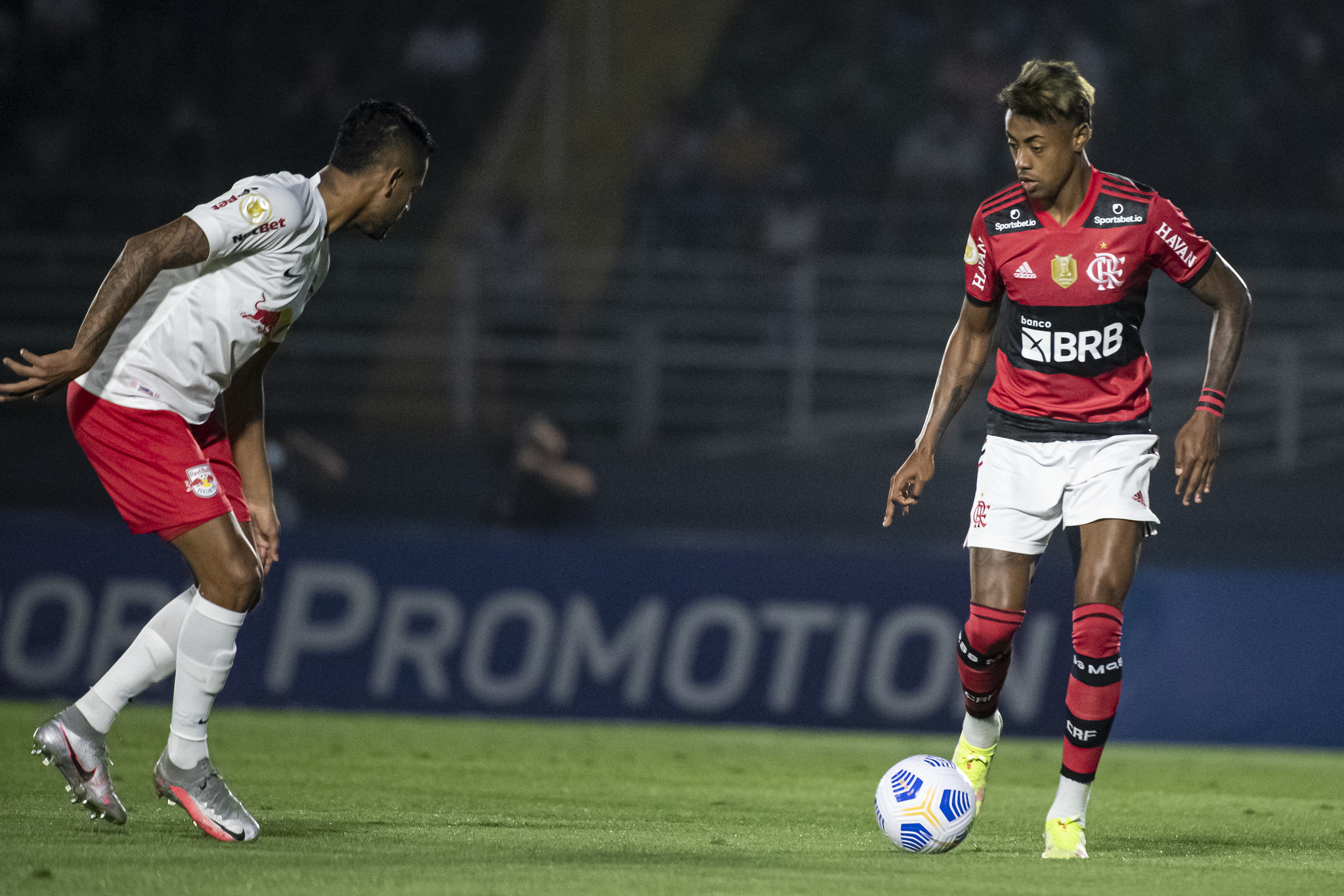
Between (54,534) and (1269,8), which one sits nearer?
(54,534)

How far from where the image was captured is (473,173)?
1589cm

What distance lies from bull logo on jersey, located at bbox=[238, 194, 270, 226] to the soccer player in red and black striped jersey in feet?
7.04

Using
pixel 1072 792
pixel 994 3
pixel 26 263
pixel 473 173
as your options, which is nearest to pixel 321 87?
pixel 473 173

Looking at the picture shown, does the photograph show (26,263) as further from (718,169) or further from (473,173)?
(718,169)

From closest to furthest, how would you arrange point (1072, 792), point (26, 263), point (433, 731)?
point (1072, 792), point (433, 731), point (26, 263)

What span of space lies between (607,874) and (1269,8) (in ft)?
47.9

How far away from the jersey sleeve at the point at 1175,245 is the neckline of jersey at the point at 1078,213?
0.60ft

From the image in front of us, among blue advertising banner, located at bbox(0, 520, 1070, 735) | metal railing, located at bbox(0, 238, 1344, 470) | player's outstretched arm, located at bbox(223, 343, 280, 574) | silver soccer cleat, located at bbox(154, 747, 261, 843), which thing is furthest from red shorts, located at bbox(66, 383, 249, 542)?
Answer: metal railing, located at bbox(0, 238, 1344, 470)

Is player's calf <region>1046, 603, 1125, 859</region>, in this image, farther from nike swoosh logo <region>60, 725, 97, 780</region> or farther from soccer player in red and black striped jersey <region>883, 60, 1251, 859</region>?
nike swoosh logo <region>60, 725, 97, 780</region>

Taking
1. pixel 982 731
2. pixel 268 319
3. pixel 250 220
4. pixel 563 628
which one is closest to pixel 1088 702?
pixel 982 731

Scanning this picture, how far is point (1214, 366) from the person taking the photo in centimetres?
546

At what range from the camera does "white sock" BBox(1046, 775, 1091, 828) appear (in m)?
5.14

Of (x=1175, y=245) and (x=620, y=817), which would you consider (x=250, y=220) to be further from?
(x=1175, y=245)

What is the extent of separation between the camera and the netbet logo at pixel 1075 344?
215 inches
